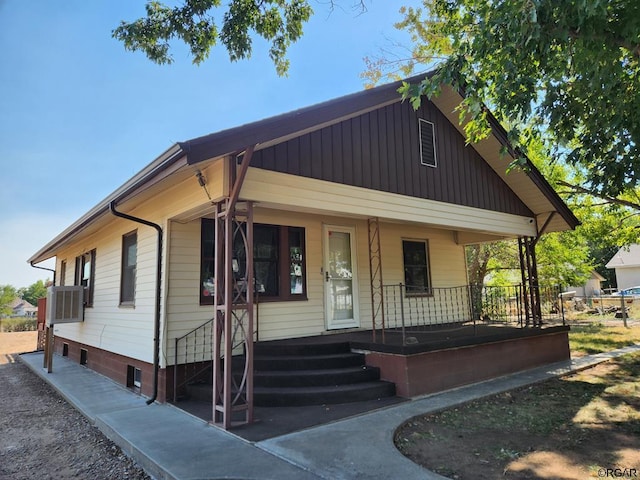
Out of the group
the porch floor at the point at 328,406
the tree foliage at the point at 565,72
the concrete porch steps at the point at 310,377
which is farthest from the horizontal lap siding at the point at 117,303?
the tree foliage at the point at 565,72

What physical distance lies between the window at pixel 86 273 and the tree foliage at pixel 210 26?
5362mm

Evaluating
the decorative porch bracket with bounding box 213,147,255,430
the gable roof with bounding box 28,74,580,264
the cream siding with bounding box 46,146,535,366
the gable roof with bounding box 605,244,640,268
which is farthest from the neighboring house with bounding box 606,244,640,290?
the decorative porch bracket with bounding box 213,147,255,430

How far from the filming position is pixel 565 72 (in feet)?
16.7

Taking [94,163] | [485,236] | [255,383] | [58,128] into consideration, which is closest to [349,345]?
[255,383]

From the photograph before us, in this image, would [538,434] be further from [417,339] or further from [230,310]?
[230,310]

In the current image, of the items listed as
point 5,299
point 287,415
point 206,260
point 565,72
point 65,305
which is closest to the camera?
point 287,415

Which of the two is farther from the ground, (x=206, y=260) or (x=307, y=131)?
(x=307, y=131)

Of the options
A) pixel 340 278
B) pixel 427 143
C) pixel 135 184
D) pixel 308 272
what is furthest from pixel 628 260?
pixel 135 184

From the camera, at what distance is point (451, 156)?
321 inches

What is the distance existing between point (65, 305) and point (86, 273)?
1.09 meters

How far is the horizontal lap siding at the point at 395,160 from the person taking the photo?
5.59 metres

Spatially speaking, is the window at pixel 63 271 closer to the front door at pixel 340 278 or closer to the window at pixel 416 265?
the front door at pixel 340 278

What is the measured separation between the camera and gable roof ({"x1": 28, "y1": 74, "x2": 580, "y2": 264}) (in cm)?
410

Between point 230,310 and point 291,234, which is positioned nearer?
point 230,310
